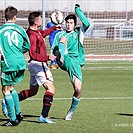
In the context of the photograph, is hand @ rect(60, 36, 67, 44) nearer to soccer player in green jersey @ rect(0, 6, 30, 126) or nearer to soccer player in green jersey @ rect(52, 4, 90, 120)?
soccer player in green jersey @ rect(52, 4, 90, 120)

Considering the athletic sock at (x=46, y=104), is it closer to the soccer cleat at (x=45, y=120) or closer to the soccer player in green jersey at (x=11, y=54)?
the soccer cleat at (x=45, y=120)

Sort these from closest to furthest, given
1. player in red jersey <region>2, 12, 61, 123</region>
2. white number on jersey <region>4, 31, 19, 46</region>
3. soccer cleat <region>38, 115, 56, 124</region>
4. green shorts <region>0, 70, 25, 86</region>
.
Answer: white number on jersey <region>4, 31, 19, 46</region> < green shorts <region>0, 70, 25, 86</region> < soccer cleat <region>38, 115, 56, 124</region> < player in red jersey <region>2, 12, 61, 123</region>

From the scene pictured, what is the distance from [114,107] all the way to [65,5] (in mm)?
17215

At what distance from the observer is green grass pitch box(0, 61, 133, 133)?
8977 millimetres

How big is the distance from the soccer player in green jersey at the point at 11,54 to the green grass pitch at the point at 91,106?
39 cm

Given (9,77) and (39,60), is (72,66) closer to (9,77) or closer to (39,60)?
(39,60)

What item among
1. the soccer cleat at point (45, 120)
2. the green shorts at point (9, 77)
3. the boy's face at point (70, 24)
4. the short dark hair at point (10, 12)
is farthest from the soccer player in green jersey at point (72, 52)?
the short dark hair at point (10, 12)

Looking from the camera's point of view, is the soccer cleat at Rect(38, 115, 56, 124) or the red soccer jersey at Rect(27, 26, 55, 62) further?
the red soccer jersey at Rect(27, 26, 55, 62)

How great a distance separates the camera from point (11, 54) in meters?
8.98

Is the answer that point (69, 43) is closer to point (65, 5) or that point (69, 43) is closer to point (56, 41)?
point (56, 41)

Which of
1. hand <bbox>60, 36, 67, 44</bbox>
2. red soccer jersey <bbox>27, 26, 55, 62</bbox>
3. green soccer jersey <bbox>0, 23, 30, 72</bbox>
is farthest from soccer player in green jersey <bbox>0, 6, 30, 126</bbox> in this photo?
hand <bbox>60, 36, 67, 44</bbox>

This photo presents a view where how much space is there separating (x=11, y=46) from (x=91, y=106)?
2.72 metres

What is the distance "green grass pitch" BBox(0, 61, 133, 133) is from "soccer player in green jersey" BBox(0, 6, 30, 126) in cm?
39

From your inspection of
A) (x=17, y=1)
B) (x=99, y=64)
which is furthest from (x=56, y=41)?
(x=17, y=1)
